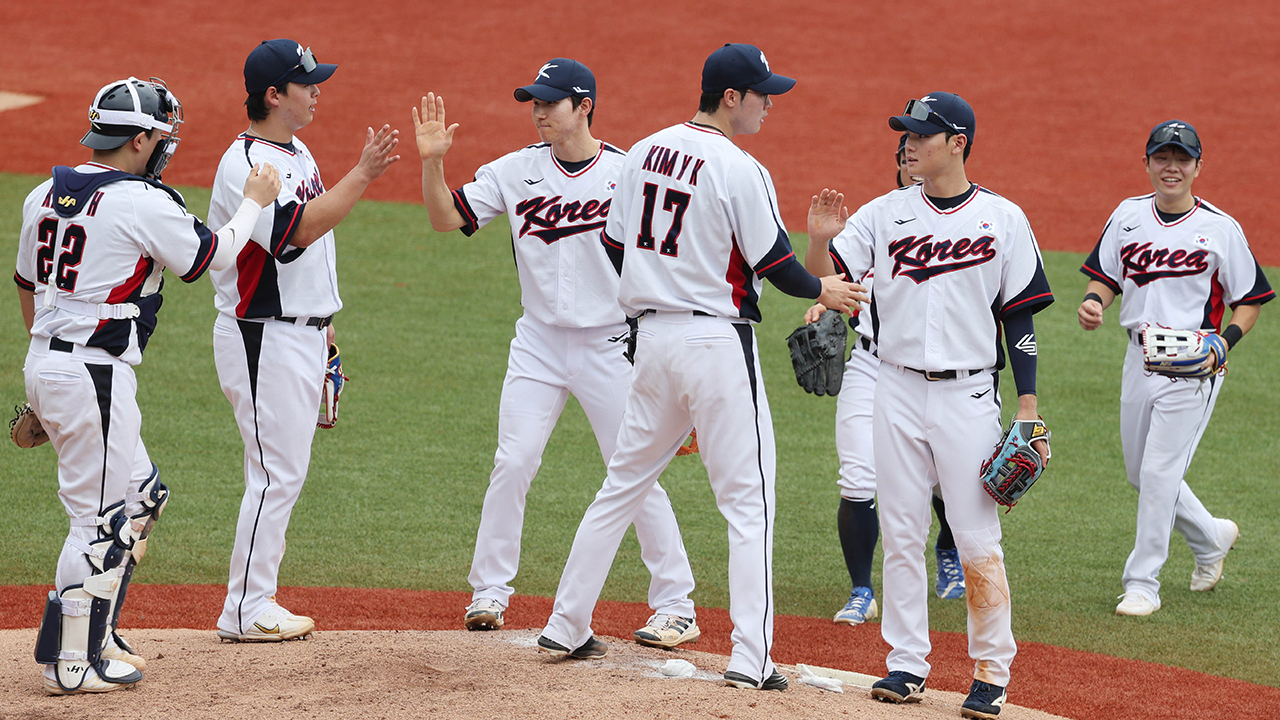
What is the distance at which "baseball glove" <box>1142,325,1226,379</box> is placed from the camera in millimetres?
5750

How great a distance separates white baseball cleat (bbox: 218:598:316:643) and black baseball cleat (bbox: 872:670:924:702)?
2.10 metres

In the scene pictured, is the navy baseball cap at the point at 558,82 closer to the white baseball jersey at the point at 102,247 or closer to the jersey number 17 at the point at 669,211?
the jersey number 17 at the point at 669,211

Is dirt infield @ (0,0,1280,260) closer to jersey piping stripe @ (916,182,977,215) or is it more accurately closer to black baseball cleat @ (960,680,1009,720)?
jersey piping stripe @ (916,182,977,215)

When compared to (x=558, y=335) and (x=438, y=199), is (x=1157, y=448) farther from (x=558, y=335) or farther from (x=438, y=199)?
(x=438, y=199)

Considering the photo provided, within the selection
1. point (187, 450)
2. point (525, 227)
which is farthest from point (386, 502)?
point (525, 227)

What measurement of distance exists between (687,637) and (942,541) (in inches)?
77.6

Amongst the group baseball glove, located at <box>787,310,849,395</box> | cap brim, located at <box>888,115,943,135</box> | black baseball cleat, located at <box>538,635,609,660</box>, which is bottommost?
black baseball cleat, located at <box>538,635,609,660</box>

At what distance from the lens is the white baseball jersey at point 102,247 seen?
161 inches

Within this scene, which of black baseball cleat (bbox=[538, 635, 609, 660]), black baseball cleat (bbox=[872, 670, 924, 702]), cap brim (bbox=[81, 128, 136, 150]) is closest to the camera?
cap brim (bbox=[81, 128, 136, 150])

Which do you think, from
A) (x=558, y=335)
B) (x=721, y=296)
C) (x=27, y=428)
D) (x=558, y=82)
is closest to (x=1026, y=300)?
(x=721, y=296)

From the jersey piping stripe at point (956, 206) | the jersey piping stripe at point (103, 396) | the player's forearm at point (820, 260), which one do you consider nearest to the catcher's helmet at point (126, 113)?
the jersey piping stripe at point (103, 396)

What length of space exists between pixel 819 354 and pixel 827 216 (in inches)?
47.4

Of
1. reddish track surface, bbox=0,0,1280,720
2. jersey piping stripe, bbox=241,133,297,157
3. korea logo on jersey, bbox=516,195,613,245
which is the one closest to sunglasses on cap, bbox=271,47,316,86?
jersey piping stripe, bbox=241,133,297,157

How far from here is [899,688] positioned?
14.6ft
